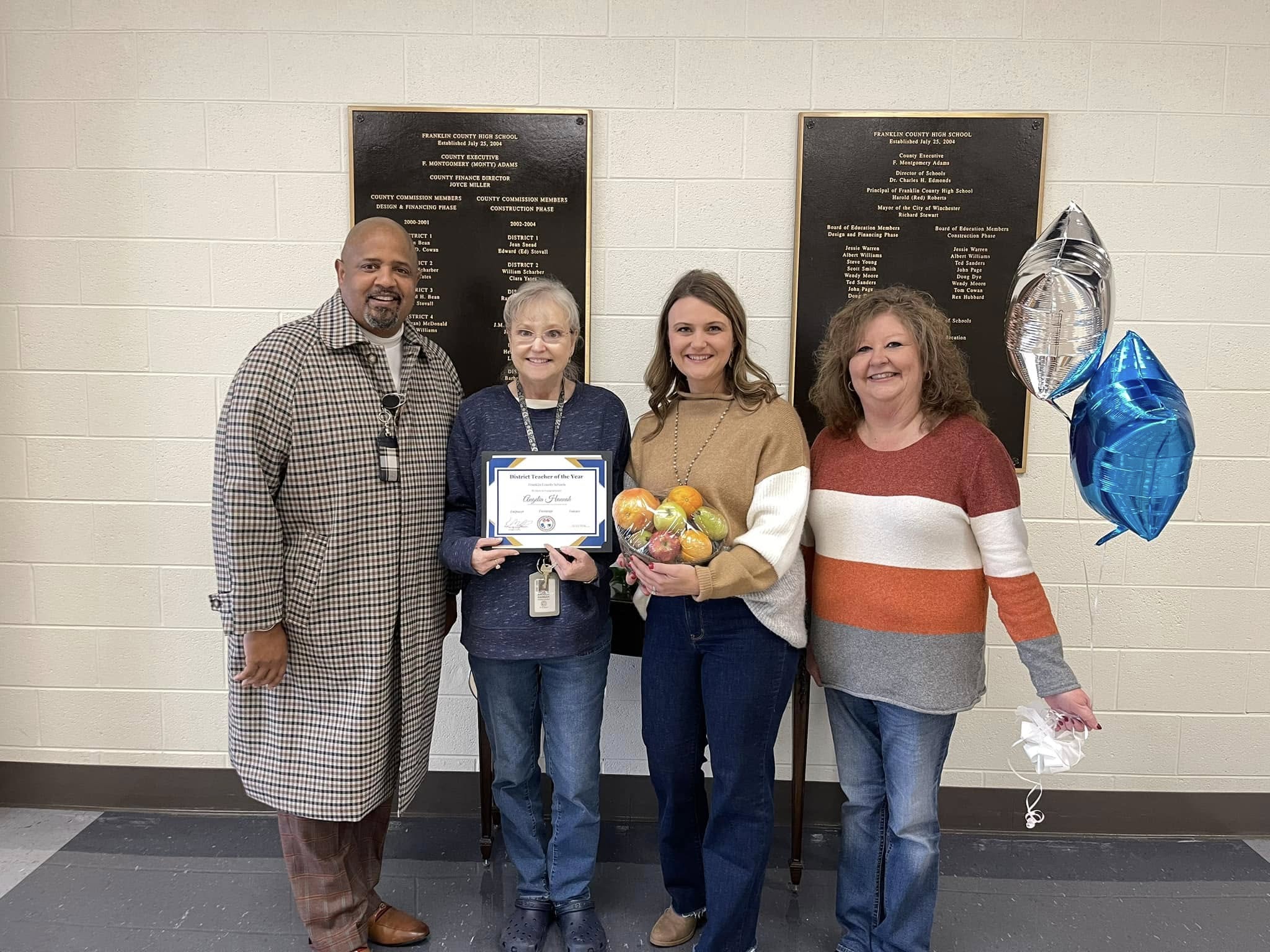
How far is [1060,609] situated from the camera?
2719 mm

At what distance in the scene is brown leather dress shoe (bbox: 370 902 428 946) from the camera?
7.07 ft

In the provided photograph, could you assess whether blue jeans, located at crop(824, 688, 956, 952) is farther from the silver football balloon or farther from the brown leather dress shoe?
the brown leather dress shoe

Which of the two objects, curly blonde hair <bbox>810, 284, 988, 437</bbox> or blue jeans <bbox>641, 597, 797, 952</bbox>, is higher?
curly blonde hair <bbox>810, 284, 988, 437</bbox>

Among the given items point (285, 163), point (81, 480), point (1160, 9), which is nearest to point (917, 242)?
point (1160, 9)

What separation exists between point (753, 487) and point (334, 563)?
106 centimetres

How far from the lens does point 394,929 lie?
2.16 m

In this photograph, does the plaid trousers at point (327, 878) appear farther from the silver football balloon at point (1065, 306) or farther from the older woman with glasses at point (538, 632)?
the silver football balloon at point (1065, 306)

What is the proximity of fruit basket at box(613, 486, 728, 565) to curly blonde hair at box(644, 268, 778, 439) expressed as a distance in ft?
0.88

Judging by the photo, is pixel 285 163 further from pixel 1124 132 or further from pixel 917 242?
pixel 1124 132

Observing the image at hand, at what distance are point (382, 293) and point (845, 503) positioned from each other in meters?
1.29

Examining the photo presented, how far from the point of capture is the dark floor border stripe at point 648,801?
2754mm
